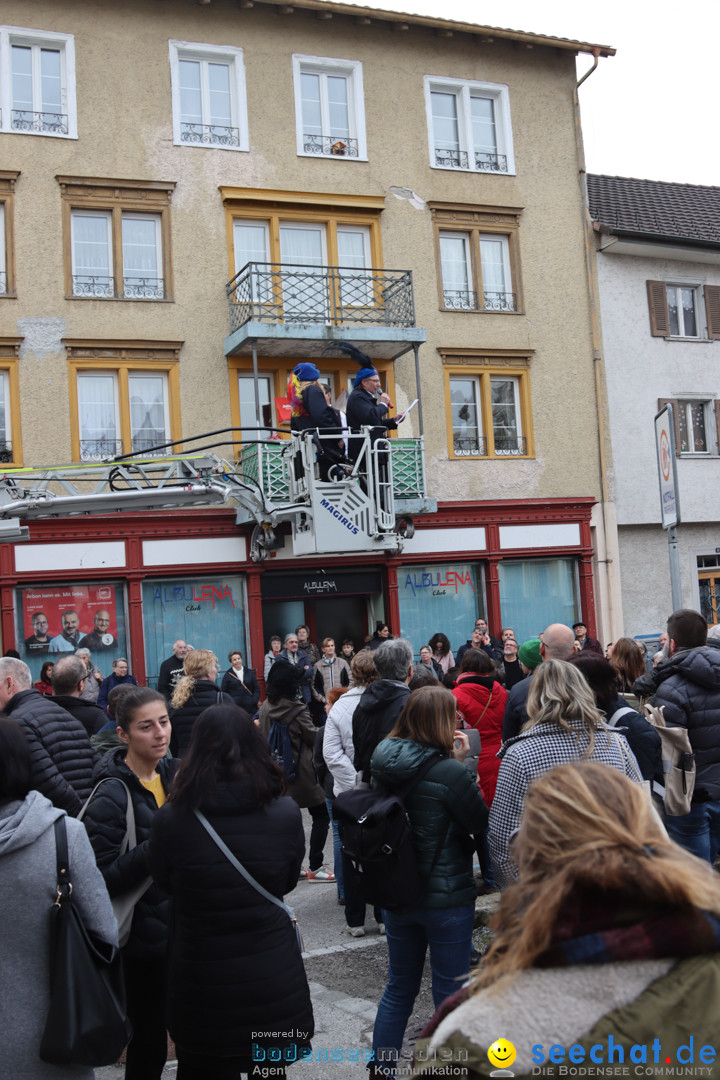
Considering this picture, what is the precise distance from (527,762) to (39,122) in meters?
17.4

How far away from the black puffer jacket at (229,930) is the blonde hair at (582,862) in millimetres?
1673

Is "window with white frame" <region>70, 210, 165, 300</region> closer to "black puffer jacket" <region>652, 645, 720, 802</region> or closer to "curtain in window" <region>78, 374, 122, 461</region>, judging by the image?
"curtain in window" <region>78, 374, 122, 461</region>

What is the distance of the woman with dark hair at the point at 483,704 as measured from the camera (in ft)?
25.3

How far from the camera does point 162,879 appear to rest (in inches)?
149

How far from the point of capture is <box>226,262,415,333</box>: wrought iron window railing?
1880cm

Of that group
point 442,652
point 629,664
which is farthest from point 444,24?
point 629,664

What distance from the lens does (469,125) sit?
21453mm

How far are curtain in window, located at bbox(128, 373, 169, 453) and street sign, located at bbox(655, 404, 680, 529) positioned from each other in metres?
11.4

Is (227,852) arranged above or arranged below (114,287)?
below

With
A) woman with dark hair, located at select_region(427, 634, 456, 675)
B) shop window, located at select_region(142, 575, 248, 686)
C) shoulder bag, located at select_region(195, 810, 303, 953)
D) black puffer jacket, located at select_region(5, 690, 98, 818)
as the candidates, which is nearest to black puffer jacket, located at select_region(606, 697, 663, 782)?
shoulder bag, located at select_region(195, 810, 303, 953)

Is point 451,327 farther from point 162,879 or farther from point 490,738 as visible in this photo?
point 162,879

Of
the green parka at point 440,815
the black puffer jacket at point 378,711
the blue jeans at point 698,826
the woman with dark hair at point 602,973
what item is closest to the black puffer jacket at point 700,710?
the blue jeans at point 698,826

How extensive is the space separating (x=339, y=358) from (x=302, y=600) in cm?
464

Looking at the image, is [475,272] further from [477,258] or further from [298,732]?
[298,732]
